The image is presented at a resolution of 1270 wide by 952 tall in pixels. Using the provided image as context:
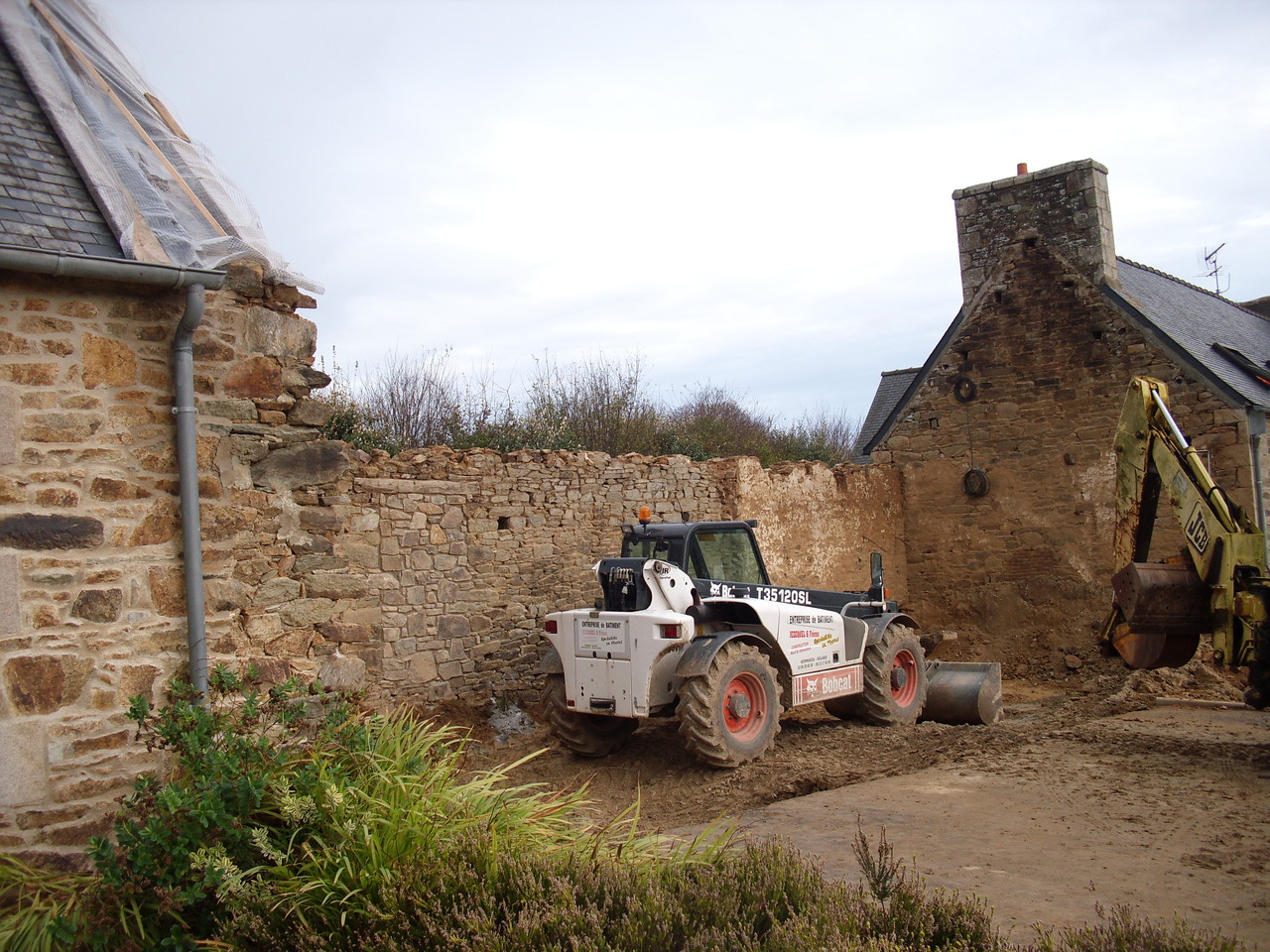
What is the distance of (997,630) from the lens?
499 inches

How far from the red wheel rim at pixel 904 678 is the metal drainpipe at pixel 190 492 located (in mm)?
5939

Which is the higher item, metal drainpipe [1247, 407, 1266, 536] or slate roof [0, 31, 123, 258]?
slate roof [0, 31, 123, 258]

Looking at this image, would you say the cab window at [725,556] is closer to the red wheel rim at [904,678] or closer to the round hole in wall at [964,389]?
the red wheel rim at [904,678]

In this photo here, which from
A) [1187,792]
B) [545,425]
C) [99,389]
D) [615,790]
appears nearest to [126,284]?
[99,389]

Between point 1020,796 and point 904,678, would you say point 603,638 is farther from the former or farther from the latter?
point 904,678

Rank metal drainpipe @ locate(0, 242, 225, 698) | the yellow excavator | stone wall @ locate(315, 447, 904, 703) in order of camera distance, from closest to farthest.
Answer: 1. metal drainpipe @ locate(0, 242, 225, 698)
2. the yellow excavator
3. stone wall @ locate(315, 447, 904, 703)

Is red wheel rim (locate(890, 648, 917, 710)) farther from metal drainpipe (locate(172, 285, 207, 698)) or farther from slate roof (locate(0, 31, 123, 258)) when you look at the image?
slate roof (locate(0, 31, 123, 258))

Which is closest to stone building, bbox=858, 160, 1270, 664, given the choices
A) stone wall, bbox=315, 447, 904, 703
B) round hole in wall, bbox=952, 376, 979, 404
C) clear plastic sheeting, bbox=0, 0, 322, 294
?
round hole in wall, bbox=952, 376, 979, 404

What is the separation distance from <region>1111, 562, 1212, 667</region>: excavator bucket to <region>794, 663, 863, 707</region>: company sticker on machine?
2188mm

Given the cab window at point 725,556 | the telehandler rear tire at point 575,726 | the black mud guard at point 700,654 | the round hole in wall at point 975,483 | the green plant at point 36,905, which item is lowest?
the telehandler rear tire at point 575,726

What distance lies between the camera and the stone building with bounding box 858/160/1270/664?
1177 centimetres

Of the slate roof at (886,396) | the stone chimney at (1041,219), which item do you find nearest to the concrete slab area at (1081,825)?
the stone chimney at (1041,219)

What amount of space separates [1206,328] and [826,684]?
880 cm

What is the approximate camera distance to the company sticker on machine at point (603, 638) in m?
6.96
